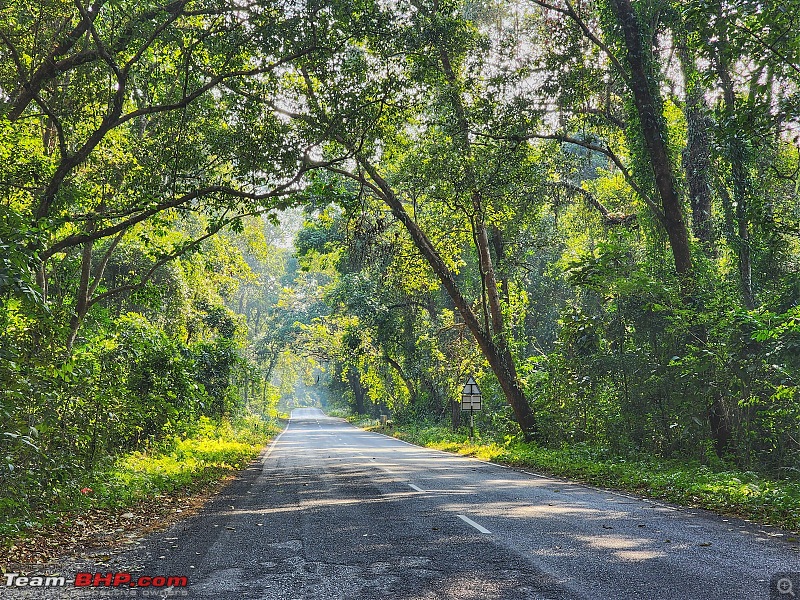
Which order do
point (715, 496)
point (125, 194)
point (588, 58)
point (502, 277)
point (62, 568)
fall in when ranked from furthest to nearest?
point (502, 277) < point (588, 58) < point (125, 194) < point (715, 496) < point (62, 568)

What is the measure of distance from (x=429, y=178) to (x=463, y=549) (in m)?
14.1

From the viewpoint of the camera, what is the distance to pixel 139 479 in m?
12.4

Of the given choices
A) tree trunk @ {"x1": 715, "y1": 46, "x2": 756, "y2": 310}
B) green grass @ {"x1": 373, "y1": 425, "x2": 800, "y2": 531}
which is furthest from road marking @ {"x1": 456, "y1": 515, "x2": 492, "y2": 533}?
tree trunk @ {"x1": 715, "y1": 46, "x2": 756, "y2": 310}

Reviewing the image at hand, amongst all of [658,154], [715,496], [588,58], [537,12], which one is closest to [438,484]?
[715,496]

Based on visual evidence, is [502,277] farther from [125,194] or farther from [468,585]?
[468,585]

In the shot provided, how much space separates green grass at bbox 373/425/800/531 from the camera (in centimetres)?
965

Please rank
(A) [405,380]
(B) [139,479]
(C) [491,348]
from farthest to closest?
(A) [405,380], (C) [491,348], (B) [139,479]

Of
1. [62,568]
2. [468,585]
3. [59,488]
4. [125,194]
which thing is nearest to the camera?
[468,585]

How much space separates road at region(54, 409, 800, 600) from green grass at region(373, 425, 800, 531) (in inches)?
27.9

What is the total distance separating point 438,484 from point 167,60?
1049 cm

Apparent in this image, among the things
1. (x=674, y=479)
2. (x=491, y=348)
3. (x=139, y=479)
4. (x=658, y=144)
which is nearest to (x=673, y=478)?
(x=674, y=479)

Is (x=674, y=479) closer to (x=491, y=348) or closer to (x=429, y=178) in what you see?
(x=491, y=348)

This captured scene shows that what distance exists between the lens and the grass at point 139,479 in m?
8.24

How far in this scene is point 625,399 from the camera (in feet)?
55.7
